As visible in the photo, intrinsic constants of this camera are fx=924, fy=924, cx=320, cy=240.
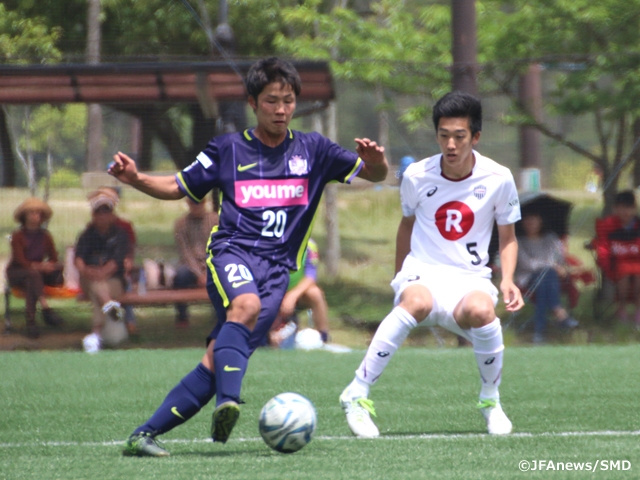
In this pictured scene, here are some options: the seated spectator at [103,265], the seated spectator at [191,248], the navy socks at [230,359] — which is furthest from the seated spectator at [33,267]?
the navy socks at [230,359]

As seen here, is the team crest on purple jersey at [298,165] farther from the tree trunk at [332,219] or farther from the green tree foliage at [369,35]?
the green tree foliage at [369,35]

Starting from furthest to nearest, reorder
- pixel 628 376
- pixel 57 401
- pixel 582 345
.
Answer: pixel 582 345 → pixel 628 376 → pixel 57 401

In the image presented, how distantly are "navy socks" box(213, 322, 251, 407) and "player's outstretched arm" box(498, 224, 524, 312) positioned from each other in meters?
1.31

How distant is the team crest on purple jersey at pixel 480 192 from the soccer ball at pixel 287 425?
150 cm

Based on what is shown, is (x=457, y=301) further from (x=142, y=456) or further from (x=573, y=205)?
(x=573, y=205)

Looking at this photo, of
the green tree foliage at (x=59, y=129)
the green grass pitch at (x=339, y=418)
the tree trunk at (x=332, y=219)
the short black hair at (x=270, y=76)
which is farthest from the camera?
the tree trunk at (x=332, y=219)

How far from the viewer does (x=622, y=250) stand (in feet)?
31.4

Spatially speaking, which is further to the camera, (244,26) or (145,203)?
(244,26)

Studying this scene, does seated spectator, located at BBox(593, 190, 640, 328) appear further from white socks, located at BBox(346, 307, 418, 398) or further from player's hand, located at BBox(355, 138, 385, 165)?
player's hand, located at BBox(355, 138, 385, 165)

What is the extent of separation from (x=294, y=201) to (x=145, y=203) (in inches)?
248

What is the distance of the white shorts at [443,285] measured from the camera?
14.8ft

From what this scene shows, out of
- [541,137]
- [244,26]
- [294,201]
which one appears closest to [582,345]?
[541,137]

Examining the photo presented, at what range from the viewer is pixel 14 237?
9.62 m

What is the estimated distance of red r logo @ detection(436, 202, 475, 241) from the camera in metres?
4.69
